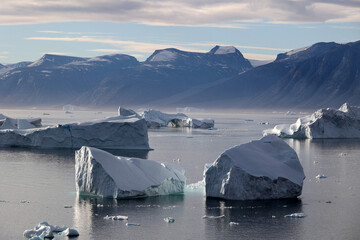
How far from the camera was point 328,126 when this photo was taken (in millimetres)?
46156

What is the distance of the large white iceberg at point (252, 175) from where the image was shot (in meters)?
16.4

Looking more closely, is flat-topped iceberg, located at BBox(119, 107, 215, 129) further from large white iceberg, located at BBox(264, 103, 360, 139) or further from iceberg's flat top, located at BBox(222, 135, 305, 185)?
iceberg's flat top, located at BBox(222, 135, 305, 185)

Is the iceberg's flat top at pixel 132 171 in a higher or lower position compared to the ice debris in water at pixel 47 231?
higher

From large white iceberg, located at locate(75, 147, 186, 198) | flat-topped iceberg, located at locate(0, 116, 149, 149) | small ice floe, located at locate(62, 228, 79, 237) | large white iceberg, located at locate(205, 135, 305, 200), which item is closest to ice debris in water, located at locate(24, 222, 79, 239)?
small ice floe, located at locate(62, 228, 79, 237)

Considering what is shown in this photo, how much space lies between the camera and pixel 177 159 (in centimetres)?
2894

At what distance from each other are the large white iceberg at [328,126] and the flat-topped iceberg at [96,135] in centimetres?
1602

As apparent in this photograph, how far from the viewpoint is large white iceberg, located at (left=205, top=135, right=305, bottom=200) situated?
53.8 feet

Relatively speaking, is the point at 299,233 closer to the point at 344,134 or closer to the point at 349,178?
the point at 349,178

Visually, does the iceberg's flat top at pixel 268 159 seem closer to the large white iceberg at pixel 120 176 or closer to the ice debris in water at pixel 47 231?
the large white iceberg at pixel 120 176

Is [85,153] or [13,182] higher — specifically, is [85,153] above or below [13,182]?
above

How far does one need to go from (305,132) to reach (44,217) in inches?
1297

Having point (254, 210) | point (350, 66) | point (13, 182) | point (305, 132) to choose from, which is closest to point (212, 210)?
point (254, 210)

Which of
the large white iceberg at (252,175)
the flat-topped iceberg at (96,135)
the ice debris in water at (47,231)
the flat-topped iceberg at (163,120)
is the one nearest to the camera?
the ice debris in water at (47,231)

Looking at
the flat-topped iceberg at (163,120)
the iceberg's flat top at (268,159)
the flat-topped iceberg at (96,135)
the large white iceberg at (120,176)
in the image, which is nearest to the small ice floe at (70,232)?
the large white iceberg at (120,176)
